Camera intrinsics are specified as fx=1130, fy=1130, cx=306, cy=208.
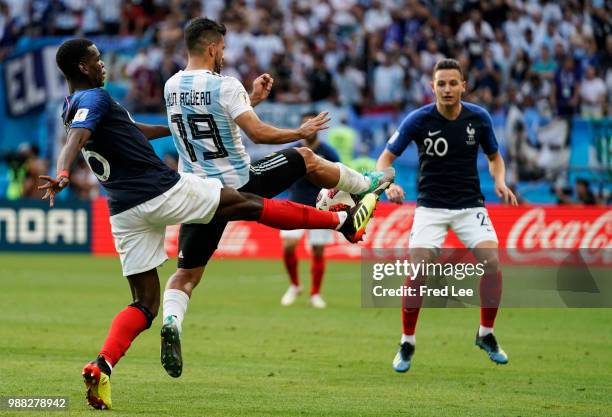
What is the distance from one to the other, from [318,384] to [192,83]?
2794 millimetres

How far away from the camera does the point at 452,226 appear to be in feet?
36.3

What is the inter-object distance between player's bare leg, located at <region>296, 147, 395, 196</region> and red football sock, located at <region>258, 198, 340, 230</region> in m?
0.33

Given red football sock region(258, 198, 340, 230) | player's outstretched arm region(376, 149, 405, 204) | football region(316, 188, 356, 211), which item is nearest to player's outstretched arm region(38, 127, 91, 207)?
red football sock region(258, 198, 340, 230)

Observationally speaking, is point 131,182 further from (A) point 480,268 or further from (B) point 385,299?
(B) point 385,299

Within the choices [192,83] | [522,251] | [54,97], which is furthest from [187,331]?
[54,97]

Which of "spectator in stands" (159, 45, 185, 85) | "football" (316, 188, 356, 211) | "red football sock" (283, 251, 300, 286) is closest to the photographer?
"football" (316, 188, 356, 211)

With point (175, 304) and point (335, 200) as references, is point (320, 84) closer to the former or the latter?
point (335, 200)

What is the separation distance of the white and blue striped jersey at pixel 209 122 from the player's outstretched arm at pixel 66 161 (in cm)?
117

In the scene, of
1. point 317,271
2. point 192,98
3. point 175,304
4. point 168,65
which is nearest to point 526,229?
point 317,271

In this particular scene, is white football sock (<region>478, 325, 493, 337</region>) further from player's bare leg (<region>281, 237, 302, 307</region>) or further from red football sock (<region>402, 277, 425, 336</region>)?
player's bare leg (<region>281, 237, 302, 307</region>)

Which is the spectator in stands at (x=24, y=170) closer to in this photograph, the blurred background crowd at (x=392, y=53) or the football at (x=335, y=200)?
the blurred background crowd at (x=392, y=53)

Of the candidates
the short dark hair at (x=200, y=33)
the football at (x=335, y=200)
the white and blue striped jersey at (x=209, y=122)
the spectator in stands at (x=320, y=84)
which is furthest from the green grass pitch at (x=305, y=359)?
the spectator in stands at (x=320, y=84)

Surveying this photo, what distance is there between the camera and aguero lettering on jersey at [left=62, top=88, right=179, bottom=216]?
8.30 m

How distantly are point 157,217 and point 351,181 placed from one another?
1.83 meters
